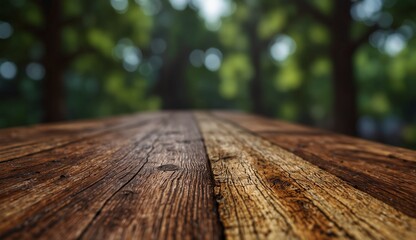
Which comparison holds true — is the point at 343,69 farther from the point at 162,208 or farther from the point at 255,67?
the point at 162,208

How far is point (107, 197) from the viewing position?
2.48 feet

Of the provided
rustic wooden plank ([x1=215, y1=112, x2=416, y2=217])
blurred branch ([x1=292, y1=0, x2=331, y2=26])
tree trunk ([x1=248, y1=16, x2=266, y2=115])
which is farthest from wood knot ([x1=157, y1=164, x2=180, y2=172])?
tree trunk ([x1=248, y1=16, x2=266, y2=115])

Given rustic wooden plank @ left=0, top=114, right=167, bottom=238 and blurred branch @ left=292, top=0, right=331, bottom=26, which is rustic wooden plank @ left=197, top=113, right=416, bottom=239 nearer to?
rustic wooden plank @ left=0, top=114, right=167, bottom=238

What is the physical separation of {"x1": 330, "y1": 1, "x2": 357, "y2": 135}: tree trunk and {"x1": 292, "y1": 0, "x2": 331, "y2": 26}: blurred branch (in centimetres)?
17

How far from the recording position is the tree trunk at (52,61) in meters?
6.74

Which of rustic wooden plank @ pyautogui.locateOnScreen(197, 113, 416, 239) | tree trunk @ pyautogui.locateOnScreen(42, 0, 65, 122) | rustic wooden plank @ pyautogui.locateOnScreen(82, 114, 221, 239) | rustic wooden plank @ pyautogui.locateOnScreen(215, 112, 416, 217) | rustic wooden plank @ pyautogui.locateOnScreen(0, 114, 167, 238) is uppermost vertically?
tree trunk @ pyautogui.locateOnScreen(42, 0, 65, 122)

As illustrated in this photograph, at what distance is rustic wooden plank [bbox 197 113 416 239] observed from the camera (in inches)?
23.0

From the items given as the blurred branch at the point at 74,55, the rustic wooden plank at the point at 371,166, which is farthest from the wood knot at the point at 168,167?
the blurred branch at the point at 74,55

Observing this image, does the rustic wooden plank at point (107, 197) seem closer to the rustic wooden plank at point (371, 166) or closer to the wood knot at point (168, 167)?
the wood knot at point (168, 167)

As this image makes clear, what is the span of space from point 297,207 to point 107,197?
0.46m

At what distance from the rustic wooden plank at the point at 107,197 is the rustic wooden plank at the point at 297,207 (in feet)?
0.17

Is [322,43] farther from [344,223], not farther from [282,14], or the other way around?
[344,223]

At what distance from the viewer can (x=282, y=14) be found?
6.88 m

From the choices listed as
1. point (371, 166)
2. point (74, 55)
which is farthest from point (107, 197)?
point (74, 55)
